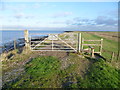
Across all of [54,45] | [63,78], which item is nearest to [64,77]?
[63,78]

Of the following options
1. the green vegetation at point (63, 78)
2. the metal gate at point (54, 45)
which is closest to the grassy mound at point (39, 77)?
the green vegetation at point (63, 78)

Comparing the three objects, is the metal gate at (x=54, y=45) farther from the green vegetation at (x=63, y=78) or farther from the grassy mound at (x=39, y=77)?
the green vegetation at (x=63, y=78)

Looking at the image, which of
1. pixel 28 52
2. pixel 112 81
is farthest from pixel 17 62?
pixel 112 81

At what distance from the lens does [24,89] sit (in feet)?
18.6

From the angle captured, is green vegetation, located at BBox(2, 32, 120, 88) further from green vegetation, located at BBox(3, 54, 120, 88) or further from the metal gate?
the metal gate

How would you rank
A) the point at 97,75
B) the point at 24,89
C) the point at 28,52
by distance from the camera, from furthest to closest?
the point at 28,52
the point at 97,75
the point at 24,89

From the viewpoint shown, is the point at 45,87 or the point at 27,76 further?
the point at 27,76

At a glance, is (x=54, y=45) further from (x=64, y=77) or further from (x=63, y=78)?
(x=63, y=78)

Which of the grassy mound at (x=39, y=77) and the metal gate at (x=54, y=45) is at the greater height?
the metal gate at (x=54, y=45)

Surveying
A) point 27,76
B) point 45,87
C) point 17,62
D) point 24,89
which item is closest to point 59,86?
point 45,87

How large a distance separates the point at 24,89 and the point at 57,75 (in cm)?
221

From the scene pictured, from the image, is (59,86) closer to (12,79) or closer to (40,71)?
(40,71)

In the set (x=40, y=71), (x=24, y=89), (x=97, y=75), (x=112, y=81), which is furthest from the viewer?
(x=40, y=71)

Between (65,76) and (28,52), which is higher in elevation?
(28,52)
